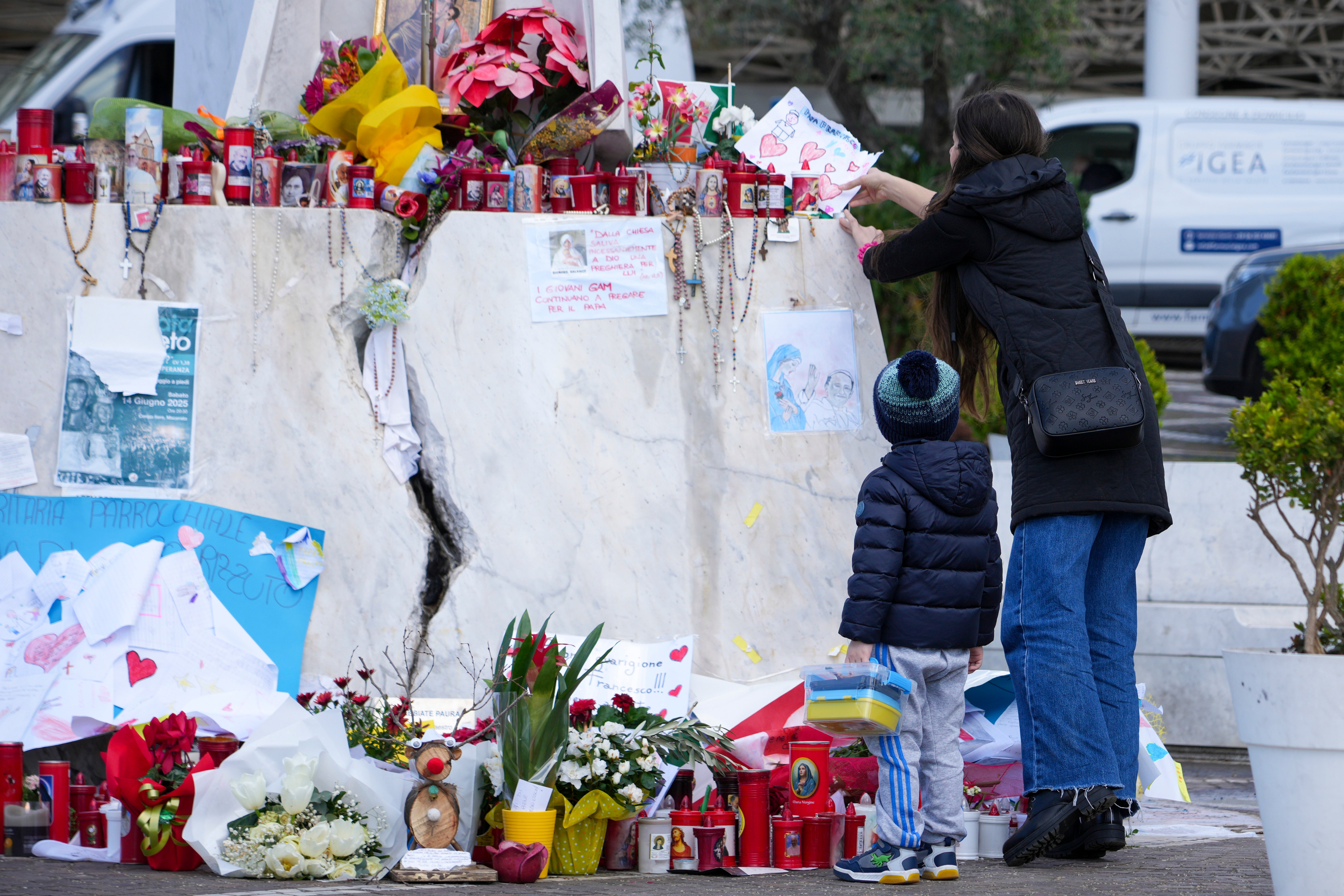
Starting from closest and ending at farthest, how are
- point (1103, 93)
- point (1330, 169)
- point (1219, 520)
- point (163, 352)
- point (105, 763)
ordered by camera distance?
point (105, 763)
point (163, 352)
point (1219, 520)
point (1330, 169)
point (1103, 93)

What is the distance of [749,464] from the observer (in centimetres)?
511

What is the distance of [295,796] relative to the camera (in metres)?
3.66

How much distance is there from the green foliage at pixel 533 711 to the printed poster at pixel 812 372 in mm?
1479

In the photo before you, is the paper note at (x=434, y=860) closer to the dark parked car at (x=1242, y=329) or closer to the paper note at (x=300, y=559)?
the paper note at (x=300, y=559)

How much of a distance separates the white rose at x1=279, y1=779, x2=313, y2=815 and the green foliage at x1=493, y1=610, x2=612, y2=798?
0.51m

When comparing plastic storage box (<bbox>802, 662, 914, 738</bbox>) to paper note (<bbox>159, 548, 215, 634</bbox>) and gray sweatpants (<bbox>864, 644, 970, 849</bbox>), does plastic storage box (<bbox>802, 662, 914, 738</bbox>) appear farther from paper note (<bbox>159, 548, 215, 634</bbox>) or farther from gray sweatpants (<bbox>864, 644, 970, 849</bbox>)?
paper note (<bbox>159, 548, 215, 634</bbox>)

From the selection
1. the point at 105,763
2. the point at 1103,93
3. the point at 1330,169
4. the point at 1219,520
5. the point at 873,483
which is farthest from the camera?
the point at 1103,93

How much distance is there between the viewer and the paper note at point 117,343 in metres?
4.84

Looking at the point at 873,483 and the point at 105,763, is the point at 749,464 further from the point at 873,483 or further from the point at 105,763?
the point at 105,763

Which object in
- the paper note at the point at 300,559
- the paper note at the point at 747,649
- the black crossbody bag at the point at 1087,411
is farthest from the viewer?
the paper note at the point at 747,649

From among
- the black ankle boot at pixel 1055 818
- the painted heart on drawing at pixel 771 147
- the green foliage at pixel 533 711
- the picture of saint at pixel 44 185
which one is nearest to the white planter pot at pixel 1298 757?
the black ankle boot at pixel 1055 818

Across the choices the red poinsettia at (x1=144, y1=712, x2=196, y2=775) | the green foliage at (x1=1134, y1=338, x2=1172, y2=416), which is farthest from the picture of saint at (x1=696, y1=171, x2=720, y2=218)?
the green foliage at (x1=1134, y1=338, x2=1172, y2=416)

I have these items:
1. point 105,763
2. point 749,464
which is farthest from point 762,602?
point 105,763

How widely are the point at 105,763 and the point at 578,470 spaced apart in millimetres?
1715
